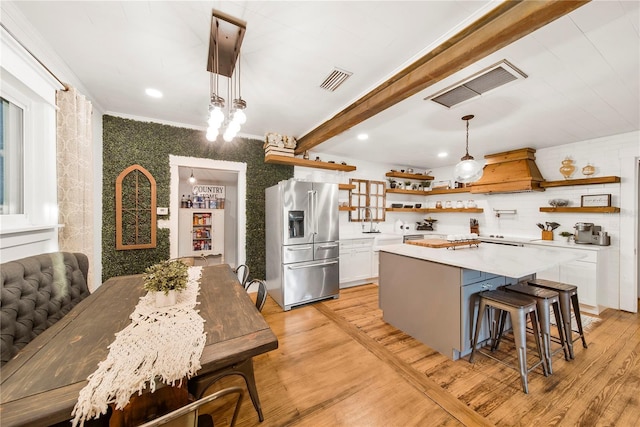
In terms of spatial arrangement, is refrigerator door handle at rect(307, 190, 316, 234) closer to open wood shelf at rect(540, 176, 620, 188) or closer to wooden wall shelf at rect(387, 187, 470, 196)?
wooden wall shelf at rect(387, 187, 470, 196)

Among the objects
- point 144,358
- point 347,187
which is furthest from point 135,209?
point 347,187

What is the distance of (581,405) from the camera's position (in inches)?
65.9

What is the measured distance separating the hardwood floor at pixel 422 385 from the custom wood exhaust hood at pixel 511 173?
86.9 inches

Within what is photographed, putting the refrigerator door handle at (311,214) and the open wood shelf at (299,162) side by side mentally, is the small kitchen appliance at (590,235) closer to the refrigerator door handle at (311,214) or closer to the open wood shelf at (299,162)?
the open wood shelf at (299,162)

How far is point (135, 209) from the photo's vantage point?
122 inches

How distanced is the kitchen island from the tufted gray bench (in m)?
2.71

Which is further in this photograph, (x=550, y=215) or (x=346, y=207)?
(x=346, y=207)

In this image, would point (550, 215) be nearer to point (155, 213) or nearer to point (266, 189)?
point (266, 189)

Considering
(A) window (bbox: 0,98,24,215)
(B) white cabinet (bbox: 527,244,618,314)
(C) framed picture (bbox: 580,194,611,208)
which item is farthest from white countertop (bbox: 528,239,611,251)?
(A) window (bbox: 0,98,24,215)

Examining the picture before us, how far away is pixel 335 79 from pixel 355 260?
9.89 feet

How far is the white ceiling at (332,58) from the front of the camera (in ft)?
4.77

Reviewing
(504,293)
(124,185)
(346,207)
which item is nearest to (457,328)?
(504,293)

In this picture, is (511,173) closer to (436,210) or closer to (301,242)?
(436,210)

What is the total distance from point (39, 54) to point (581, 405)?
181 inches
